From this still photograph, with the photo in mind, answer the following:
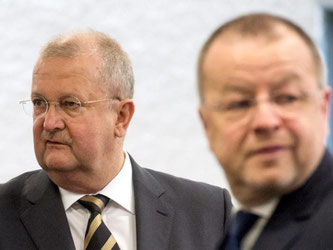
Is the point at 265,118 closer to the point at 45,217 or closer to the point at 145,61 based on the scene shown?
the point at 45,217

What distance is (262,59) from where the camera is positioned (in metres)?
1.08

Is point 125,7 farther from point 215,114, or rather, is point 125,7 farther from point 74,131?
point 215,114

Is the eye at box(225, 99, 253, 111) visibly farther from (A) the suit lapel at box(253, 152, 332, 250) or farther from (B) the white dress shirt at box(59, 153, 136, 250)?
(B) the white dress shirt at box(59, 153, 136, 250)

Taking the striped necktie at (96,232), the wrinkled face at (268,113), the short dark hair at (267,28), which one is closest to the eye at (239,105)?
the wrinkled face at (268,113)

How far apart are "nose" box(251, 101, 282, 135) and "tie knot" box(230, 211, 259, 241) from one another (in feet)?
0.52

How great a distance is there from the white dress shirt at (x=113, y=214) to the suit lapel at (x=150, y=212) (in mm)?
27

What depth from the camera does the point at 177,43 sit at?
3.44 meters

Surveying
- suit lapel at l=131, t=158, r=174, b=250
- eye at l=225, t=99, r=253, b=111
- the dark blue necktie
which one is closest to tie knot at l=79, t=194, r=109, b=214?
suit lapel at l=131, t=158, r=174, b=250

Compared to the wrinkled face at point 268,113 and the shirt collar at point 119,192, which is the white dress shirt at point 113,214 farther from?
the wrinkled face at point 268,113

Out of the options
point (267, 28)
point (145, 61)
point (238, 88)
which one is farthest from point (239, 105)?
point (145, 61)

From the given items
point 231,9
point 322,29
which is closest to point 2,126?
point 231,9

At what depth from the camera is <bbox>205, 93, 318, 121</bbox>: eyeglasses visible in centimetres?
106

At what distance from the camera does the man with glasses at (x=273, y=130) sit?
41.4 inches

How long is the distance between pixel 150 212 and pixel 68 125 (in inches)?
15.5
